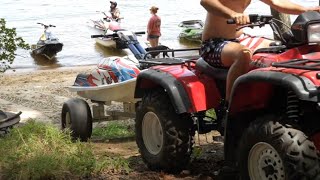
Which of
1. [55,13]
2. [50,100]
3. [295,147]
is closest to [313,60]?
[295,147]

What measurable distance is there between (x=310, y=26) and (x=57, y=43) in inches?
842

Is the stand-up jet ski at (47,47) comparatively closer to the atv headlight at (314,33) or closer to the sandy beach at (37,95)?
the sandy beach at (37,95)

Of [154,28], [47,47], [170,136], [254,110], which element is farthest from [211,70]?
[47,47]

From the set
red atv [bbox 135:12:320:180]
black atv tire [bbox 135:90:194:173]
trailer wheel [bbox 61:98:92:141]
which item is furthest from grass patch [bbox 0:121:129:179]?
trailer wheel [bbox 61:98:92:141]

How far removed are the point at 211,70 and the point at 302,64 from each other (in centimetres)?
142

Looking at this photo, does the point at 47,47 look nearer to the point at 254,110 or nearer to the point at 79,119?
the point at 79,119

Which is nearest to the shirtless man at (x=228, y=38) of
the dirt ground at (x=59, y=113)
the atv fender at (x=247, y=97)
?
the atv fender at (x=247, y=97)

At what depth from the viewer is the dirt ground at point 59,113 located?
6.02 meters

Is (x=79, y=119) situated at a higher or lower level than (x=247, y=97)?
lower

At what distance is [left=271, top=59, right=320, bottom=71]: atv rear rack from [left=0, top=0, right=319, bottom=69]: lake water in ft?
65.5

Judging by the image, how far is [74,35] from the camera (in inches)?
1336

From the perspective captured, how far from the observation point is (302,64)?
14.5 ft

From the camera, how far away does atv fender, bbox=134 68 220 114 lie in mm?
5605

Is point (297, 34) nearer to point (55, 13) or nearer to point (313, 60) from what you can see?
point (313, 60)
